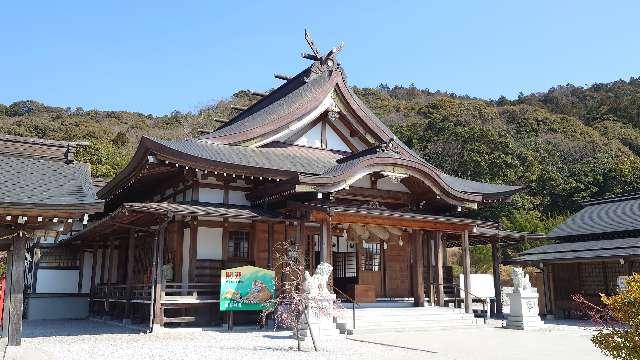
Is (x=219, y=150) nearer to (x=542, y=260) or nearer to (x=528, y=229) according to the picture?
(x=542, y=260)

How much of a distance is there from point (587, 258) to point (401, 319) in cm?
832

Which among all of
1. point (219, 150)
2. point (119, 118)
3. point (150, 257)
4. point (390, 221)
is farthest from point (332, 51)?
point (119, 118)

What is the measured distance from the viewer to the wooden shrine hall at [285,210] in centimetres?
1521

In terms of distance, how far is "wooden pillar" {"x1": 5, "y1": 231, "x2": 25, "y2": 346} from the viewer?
1027 centimetres

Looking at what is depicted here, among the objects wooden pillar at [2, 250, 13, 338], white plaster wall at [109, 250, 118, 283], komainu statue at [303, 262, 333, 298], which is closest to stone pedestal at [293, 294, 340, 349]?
komainu statue at [303, 262, 333, 298]

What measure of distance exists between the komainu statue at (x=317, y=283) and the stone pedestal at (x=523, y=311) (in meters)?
6.36

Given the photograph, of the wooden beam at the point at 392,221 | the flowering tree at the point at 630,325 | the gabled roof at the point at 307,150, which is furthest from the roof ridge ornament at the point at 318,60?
the flowering tree at the point at 630,325

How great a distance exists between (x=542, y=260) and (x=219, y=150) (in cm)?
1316

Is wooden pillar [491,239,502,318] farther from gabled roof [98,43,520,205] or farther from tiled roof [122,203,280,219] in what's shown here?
tiled roof [122,203,280,219]

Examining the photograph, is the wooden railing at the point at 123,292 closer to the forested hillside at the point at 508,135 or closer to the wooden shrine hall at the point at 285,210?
the wooden shrine hall at the point at 285,210

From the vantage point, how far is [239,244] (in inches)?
655

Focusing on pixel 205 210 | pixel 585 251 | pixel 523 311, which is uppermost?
pixel 205 210

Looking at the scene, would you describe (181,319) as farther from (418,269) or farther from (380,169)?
(418,269)

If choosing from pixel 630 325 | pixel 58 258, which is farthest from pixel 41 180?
pixel 58 258
